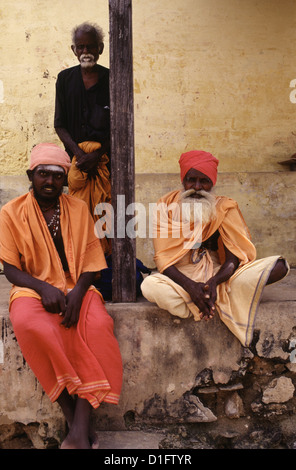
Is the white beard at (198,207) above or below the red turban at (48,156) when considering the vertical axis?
below

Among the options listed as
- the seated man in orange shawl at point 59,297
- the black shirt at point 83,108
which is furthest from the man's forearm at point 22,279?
the black shirt at point 83,108

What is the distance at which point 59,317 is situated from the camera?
3.17 meters

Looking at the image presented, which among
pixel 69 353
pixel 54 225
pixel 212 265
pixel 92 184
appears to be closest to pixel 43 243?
pixel 54 225

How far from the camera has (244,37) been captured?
18.0 feet

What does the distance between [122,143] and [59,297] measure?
1.08 m

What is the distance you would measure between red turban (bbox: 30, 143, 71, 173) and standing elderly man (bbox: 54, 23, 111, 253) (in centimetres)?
60

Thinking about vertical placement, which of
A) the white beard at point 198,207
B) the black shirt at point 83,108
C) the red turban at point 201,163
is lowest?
the white beard at point 198,207

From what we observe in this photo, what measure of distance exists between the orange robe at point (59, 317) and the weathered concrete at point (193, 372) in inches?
11.3

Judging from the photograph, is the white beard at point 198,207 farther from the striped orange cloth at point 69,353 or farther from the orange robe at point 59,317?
the striped orange cloth at point 69,353

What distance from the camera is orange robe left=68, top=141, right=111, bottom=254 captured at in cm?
408

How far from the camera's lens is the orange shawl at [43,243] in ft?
10.8

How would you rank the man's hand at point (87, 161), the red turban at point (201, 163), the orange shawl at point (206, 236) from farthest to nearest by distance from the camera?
the man's hand at point (87, 161), the red turban at point (201, 163), the orange shawl at point (206, 236)

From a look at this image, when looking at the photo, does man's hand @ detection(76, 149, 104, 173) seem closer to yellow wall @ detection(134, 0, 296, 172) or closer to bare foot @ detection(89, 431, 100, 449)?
yellow wall @ detection(134, 0, 296, 172)
